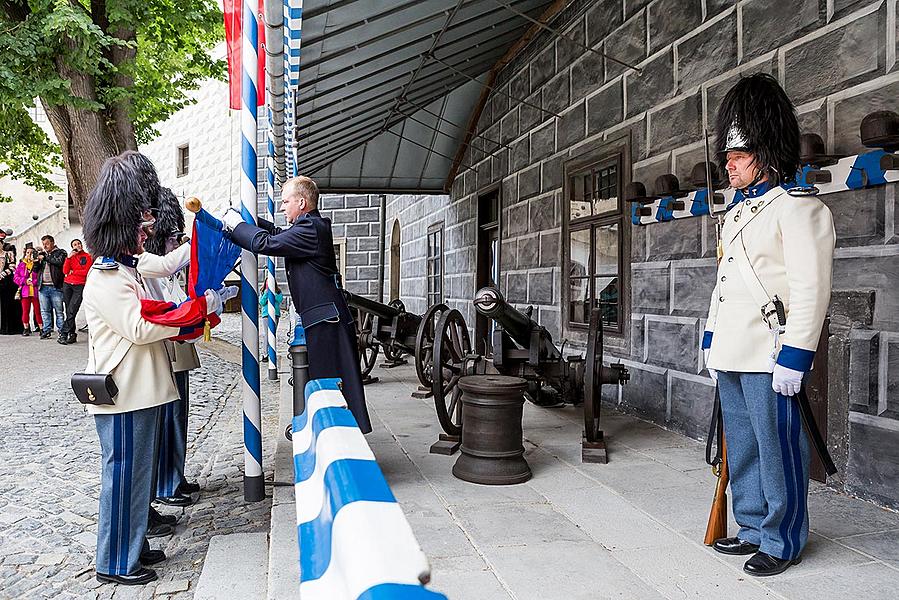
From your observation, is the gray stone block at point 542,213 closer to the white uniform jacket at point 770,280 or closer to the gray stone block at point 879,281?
the gray stone block at point 879,281

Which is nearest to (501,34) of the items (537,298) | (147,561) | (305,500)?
(537,298)

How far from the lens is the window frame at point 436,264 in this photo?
454 inches

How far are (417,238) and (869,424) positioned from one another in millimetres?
10719

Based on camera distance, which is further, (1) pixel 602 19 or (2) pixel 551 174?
(2) pixel 551 174

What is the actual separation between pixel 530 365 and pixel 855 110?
219 centimetres

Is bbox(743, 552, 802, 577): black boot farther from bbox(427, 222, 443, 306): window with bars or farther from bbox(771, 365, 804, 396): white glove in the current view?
bbox(427, 222, 443, 306): window with bars

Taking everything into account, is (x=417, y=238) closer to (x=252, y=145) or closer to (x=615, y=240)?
(x=615, y=240)

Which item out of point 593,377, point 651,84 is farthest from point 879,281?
point 651,84

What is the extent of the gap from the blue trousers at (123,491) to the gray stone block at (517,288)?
5.28 meters

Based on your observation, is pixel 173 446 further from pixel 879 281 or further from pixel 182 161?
pixel 182 161

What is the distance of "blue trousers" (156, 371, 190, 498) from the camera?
12.0 feet

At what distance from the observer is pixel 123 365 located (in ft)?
9.21

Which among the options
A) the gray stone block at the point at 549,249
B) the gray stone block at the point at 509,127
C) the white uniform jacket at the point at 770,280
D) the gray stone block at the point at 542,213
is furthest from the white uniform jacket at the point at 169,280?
the gray stone block at the point at 509,127

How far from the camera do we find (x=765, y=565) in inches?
97.8
